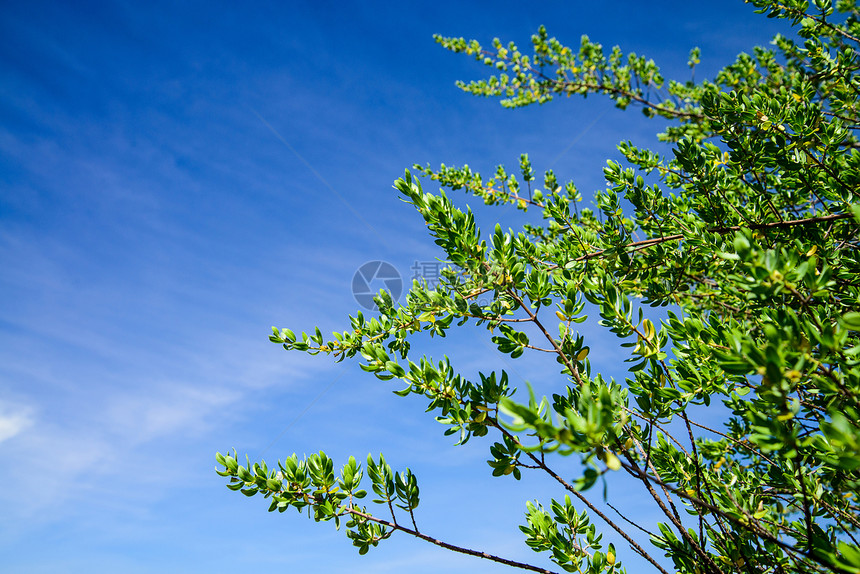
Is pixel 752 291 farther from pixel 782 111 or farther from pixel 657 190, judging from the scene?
pixel 782 111

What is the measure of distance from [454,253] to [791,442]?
1.36 metres

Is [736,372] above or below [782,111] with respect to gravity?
below

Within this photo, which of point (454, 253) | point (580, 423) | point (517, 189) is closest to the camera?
point (580, 423)

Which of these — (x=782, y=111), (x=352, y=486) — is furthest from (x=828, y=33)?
(x=352, y=486)

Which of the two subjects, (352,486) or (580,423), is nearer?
(580,423)

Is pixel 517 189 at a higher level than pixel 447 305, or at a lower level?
higher

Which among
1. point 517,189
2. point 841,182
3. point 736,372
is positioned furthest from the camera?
point 517,189

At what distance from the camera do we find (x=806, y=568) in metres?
2.28

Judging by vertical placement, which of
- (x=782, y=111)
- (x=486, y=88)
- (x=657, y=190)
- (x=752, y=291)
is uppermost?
(x=486, y=88)

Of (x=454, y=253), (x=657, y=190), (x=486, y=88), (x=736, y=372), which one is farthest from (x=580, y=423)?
(x=486, y=88)

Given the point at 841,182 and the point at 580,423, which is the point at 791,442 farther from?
the point at 841,182

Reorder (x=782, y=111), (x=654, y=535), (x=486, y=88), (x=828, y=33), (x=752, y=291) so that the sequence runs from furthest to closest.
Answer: (x=486, y=88), (x=828, y=33), (x=782, y=111), (x=654, y=535), (x=752, y=291)

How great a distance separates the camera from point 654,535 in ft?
8.09

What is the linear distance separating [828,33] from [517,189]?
308 centimetres
